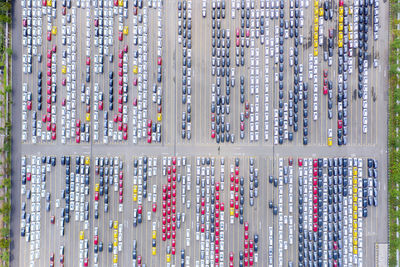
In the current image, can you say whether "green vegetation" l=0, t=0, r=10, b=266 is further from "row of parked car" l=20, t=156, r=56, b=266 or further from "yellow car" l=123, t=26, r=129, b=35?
"yellow car" l=123, t=26, r=129, b=35

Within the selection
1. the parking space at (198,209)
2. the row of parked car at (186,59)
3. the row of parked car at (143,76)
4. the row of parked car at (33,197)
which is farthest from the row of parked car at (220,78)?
the row of parked car at (33,197)

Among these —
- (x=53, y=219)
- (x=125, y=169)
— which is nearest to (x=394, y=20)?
(x=125, y=169)

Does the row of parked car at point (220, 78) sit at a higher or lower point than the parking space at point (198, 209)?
higher

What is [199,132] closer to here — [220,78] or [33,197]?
[220,78]

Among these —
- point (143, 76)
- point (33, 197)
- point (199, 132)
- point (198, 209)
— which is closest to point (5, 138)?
point (33, 197)

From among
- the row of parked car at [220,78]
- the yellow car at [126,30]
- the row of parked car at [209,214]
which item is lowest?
the row of parked car at [209,214]

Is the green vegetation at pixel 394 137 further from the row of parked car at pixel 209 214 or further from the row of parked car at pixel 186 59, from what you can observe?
the row of parked car at pixel 186 59
